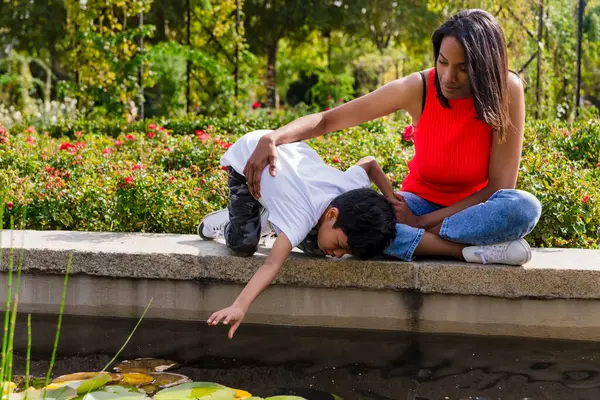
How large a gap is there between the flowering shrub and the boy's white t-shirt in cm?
92

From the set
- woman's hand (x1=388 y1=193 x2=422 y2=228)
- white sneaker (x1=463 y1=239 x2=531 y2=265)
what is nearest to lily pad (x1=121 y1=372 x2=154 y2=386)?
woman's hand (x1=388 y1=193 x2=422 y2=228)

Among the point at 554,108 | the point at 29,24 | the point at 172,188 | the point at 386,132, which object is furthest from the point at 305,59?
the point at 172,188

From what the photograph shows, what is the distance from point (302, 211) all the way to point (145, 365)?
2.64 ft

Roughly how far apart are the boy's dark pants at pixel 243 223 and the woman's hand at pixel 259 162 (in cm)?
15

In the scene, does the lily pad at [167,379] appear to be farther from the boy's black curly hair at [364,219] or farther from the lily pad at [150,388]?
the boy's black curly hair at [364,219]

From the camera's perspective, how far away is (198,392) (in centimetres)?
242

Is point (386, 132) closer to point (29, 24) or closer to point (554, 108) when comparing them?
point (554, 108)

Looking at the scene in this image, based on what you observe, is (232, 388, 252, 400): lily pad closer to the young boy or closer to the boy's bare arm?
the young boy

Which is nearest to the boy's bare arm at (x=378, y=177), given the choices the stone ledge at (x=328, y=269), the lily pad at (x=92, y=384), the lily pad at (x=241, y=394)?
the stone ledge at (x=328, y=269)

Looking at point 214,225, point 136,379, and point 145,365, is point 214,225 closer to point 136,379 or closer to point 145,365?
point 145,365

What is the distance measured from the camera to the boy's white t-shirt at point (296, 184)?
9.33ft

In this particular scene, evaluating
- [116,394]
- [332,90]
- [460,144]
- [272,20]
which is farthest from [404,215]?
[272,20]

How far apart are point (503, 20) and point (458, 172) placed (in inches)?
231

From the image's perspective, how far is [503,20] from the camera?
842 centimetres
